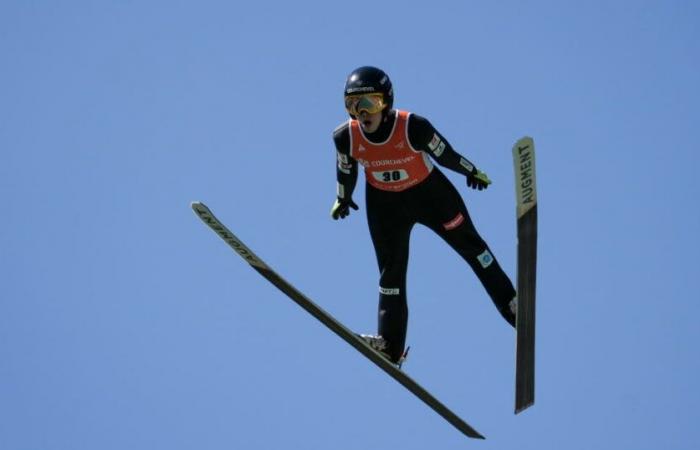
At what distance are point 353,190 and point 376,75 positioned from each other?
55.1 inches

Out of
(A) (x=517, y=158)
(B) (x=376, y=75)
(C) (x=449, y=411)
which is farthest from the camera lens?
(C) (x=449, y=411)

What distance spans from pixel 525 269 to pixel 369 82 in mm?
2159

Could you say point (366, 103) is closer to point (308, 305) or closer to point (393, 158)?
point (393, 158)

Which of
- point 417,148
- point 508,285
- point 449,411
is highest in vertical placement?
point 417,148

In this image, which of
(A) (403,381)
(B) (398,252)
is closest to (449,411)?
(A) (403,381)

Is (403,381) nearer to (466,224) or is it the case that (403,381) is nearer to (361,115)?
(466,224)

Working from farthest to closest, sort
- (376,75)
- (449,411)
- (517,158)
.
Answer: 1. (449,411)
2. (376,75)
3. (517,158)

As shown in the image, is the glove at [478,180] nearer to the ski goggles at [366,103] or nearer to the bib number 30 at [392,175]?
the bib number 30 at [392,175]

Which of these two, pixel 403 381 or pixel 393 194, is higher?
pixel 393 194

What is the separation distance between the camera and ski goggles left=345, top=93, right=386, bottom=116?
12.4 meters

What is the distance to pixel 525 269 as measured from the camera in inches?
485

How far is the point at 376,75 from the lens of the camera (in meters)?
12.5

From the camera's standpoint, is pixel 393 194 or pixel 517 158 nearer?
pixel 517 158

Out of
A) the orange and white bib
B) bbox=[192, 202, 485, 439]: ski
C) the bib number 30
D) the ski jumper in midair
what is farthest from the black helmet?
bbox=[192, 202, 485, 439]: ski
